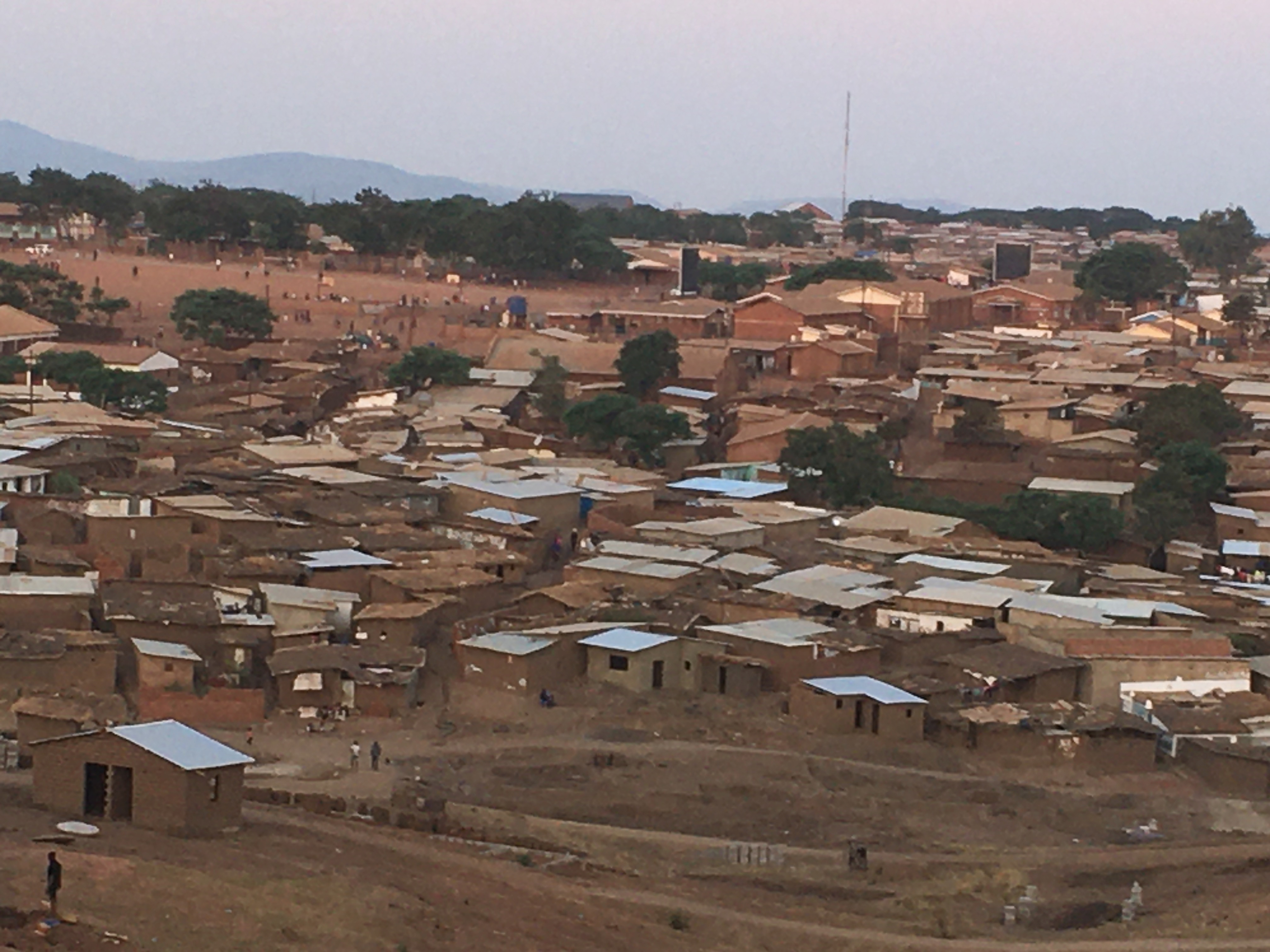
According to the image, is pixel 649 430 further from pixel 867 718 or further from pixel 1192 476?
pixel 867 718

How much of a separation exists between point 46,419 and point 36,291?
18.8 m

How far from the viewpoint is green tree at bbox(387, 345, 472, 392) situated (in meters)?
47.4

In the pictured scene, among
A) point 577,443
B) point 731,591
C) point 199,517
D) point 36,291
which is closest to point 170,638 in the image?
point 199,517

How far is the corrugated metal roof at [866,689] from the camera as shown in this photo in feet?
83.4

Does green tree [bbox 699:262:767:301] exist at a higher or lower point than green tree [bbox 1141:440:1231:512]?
higher

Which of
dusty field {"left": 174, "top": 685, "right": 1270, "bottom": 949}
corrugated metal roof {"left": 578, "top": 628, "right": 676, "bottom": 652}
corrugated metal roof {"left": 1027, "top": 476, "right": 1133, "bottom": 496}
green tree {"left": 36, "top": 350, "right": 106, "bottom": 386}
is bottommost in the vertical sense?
dusty field {"left": 174, "top": 685, "right": 1270, "bottom": 949}

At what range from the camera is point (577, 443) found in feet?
141

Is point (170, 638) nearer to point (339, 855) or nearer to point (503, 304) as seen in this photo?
point (339, 855)

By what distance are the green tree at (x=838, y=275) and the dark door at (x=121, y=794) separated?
45485 millimetres

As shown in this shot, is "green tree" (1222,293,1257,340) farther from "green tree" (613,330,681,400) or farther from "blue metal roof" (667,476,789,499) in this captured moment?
"blue metal roof" (667,476,789,499)

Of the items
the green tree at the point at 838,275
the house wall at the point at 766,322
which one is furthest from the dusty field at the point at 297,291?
the house wall at the point at 766,322

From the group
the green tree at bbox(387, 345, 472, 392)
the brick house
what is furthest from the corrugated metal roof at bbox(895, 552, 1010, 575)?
the green tree at bbox(387, 345, 472, 392)

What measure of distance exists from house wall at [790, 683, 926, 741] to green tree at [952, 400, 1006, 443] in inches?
687

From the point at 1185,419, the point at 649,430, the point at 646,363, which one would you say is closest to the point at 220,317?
the point at 646,363
